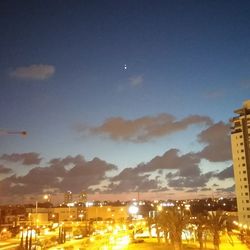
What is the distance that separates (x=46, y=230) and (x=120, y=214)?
68633mm

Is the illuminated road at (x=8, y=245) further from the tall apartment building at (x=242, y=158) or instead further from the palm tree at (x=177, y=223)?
the tall apartment building at (x=242, y=158)

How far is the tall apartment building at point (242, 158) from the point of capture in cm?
11017

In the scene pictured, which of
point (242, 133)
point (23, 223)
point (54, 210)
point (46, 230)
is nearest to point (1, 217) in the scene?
point (23, 223)

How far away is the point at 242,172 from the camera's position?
11594cm

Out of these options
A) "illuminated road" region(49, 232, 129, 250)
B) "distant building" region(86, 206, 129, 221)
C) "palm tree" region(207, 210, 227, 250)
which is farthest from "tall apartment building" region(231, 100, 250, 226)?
"palm tree" region(207, 210, 227, 250)

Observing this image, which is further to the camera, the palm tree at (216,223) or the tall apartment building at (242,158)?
the tall apartment building at (242,158)

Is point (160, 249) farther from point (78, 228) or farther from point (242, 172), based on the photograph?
point (242, 172)

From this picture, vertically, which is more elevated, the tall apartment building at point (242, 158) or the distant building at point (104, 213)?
the tall apartment building at point (242, 158)

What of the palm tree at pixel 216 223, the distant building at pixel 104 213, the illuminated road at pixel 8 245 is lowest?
the illuminated road at pixel 8 245

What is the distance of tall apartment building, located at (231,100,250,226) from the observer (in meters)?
110

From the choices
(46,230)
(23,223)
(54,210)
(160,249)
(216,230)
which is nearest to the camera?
(216,230)

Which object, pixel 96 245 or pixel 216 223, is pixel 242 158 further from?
pixel 216 223

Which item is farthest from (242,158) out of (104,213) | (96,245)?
(104,213)

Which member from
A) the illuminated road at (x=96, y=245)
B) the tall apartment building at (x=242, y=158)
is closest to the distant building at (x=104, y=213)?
the tall apartment building at (x=242, y=158)
